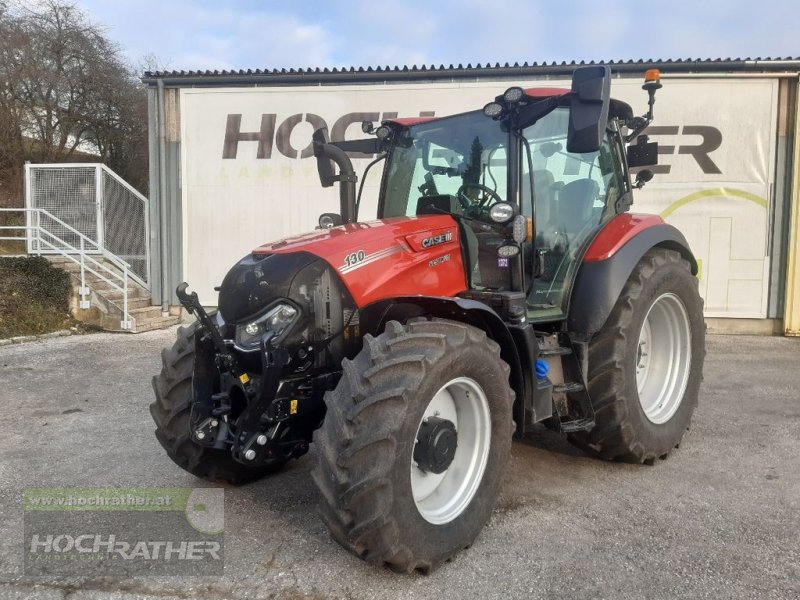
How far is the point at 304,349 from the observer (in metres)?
3.09

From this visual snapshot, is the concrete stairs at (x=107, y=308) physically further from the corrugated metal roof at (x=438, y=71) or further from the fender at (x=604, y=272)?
the fender at (x=604, y=272)

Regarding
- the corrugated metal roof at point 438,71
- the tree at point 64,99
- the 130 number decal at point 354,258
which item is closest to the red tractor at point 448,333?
the 130 number decal at point 354,258

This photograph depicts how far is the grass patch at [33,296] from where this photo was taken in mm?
9406

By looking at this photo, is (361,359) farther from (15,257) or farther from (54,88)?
(54,88)

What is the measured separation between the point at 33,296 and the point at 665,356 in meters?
9.20

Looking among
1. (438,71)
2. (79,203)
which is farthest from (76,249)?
(438,71)

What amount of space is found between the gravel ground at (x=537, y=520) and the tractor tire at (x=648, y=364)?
0.22 meters

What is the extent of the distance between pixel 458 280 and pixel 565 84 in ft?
23.6

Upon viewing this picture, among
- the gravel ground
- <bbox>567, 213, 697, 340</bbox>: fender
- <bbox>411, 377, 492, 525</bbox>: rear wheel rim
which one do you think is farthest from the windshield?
the gravel ground

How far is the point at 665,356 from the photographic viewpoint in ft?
15.4

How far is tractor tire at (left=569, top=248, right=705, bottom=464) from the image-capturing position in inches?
153

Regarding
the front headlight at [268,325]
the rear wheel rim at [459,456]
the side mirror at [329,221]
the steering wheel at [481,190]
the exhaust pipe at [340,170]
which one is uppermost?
the exhaust pipe at [340,170]

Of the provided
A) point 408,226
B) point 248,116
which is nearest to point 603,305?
point 408,226

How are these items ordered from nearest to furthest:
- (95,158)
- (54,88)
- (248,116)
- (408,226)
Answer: (408,226) < (248,116) < (54,88) < (95,158)
